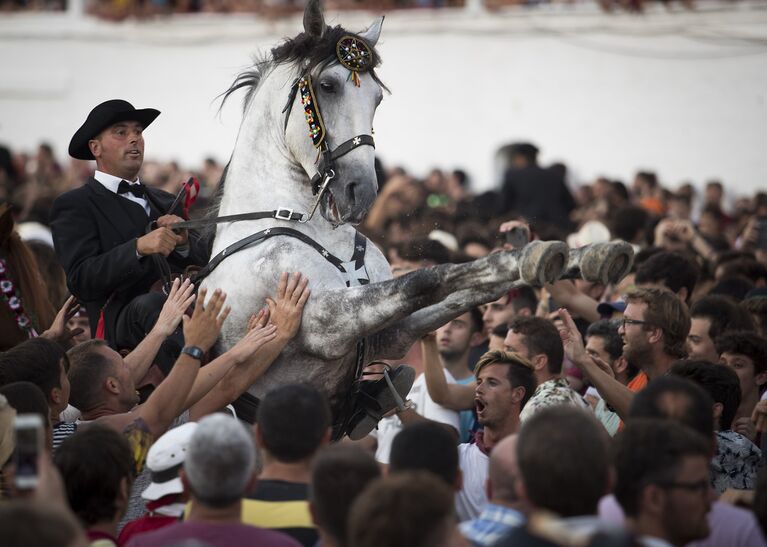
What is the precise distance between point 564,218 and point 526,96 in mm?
7945

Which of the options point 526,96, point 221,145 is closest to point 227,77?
point 221,145

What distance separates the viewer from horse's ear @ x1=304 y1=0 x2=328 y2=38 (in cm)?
655

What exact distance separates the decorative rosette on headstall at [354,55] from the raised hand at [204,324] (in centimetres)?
148

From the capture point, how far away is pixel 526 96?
74.7 ft

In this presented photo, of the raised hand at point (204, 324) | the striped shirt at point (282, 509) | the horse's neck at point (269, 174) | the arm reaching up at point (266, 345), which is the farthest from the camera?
the horse's neck at point (269, 174)

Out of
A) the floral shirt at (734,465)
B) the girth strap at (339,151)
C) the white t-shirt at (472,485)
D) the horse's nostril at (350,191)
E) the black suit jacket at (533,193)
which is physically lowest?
the black suit jacket at (533,193)

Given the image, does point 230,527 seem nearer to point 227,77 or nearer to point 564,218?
point 564,218

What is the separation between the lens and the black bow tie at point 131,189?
22.8ft

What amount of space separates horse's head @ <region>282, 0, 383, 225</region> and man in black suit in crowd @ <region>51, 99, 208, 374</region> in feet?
2.98

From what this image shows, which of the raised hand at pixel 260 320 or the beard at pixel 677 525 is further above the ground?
the beard at pixel 677 525

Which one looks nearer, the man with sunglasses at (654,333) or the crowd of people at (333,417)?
the crowd of people at (333,417)

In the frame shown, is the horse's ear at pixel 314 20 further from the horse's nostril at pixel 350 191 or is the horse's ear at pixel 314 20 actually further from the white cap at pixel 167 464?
the white cap at pixel 167 464

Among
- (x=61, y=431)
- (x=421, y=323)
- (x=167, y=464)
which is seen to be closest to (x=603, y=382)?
(x=421, y=323)

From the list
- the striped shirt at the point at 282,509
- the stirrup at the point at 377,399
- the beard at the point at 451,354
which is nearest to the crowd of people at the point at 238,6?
the beard at the point at 451,354
